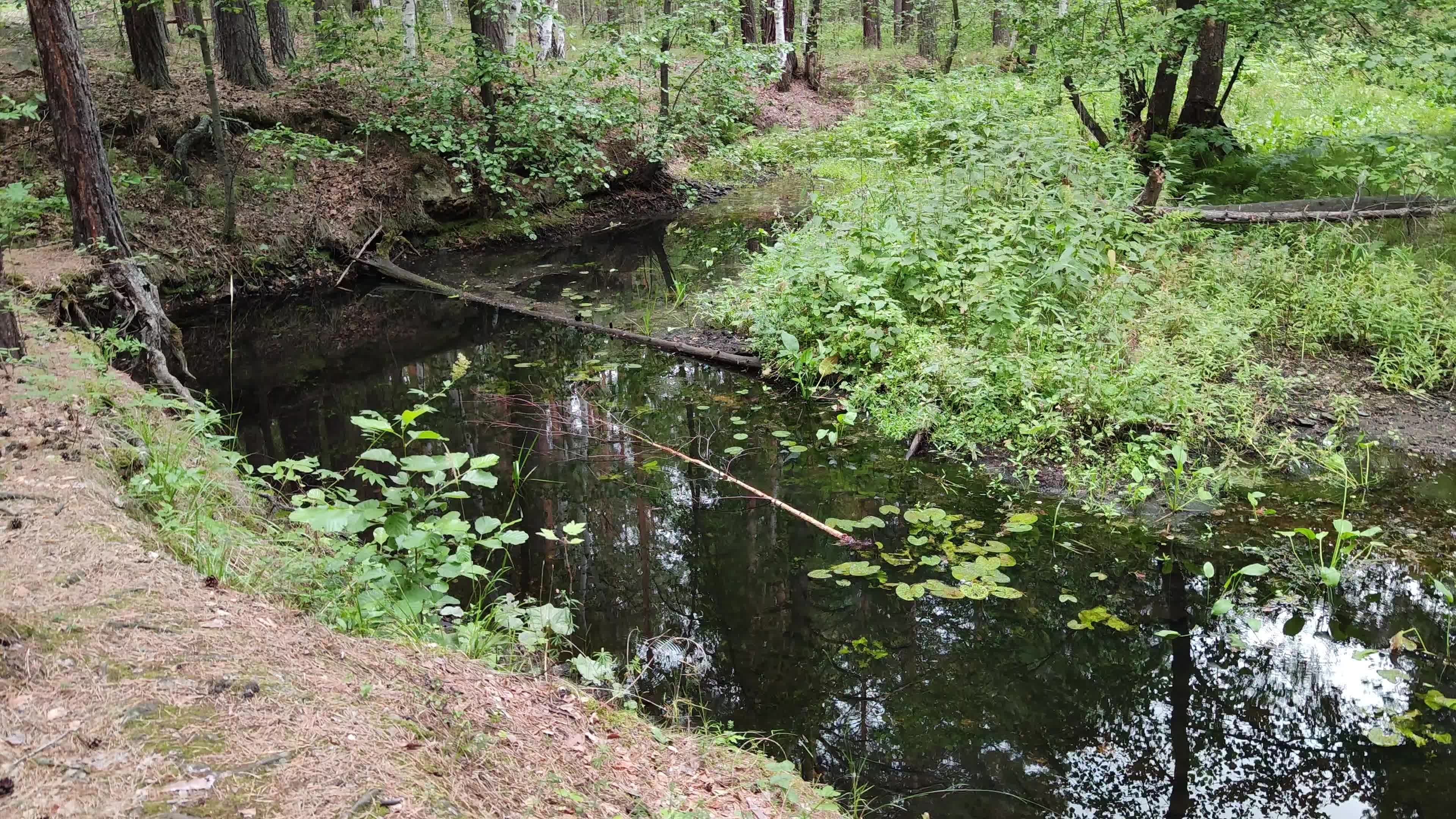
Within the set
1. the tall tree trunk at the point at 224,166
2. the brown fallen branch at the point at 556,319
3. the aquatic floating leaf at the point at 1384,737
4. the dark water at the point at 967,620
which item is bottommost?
the aquatic floating leaf at the point at 1384,737

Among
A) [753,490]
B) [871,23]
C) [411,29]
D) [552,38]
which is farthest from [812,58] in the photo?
[753,490]

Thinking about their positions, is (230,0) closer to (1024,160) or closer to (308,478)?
(308,478)

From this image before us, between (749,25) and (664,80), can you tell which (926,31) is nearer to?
(749,25)

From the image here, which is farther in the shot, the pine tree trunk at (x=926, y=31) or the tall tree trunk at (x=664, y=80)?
the pine tree trunk at (x=926, y=31)

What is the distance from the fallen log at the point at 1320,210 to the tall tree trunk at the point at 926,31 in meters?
19.4

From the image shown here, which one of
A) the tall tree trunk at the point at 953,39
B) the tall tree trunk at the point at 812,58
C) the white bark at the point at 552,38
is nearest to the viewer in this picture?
the white bark at the point at 552,38

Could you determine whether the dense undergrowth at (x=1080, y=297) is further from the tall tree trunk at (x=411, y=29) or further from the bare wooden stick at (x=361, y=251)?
the tall tree trunk at (x=411, y=29)

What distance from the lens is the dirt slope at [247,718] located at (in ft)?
7.38

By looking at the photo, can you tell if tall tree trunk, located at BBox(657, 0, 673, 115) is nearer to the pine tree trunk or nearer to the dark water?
the dark water

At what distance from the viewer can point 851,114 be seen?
21.7 m

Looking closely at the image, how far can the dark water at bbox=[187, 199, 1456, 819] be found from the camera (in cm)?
392

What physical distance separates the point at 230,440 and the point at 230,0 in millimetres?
8698

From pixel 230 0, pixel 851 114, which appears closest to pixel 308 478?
pixel 230 0

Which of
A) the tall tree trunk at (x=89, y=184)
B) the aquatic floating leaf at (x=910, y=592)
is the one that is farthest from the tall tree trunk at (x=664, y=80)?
the aquatic floating leaf at (x=910, y=592)
